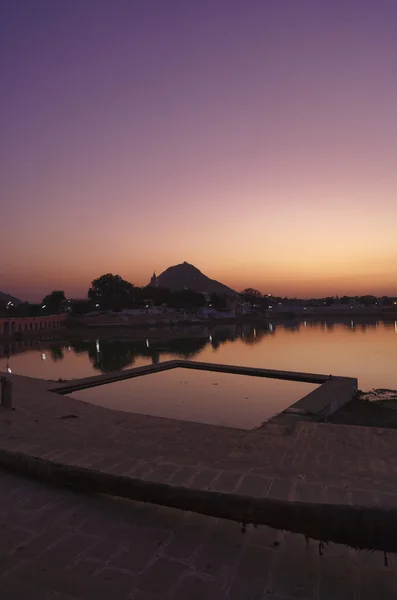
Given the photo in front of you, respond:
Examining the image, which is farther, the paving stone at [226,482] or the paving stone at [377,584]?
the paving stone at [226,482]

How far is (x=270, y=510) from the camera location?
304 cm

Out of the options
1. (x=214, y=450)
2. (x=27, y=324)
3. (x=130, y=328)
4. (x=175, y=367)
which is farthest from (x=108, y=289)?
(x=214, y=450)

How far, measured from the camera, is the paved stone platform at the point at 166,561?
7.96ft

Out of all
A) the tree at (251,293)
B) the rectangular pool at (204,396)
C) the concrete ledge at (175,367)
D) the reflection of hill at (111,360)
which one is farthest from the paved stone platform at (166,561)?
the tree at (251,293)

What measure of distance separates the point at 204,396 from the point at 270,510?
459 inches

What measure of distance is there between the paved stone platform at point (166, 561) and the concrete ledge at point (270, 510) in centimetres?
8

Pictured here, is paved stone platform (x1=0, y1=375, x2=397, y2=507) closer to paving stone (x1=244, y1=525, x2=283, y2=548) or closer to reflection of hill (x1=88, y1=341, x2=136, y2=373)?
paving stone (x1=244, y1=525, x2=283, y2=548)

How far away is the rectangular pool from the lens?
39.4 feet

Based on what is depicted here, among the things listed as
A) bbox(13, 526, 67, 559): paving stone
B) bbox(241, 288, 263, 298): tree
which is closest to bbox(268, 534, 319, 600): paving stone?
bbox(13, 526, 67, 559): paving stone

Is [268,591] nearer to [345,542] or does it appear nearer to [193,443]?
[345,542]

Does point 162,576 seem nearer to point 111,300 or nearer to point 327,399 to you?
point 327,399

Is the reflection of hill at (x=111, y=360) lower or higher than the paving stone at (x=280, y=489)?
lower

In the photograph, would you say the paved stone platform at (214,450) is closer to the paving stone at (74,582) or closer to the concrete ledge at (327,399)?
the paving stone at (74,582)

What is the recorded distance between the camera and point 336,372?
23.2 metres
